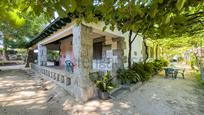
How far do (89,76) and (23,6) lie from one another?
415 centimetres

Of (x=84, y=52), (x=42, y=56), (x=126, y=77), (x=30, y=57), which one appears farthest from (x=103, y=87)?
(x=30, y=57)

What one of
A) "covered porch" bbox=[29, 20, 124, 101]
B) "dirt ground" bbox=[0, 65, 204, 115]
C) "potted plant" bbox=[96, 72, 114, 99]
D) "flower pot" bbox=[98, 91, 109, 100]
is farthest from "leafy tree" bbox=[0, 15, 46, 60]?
"flower pot" bbox=[98, 91, 109, 100]

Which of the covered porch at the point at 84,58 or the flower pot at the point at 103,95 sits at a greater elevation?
the covered porch at the point at 84,58

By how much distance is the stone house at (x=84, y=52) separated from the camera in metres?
5.79

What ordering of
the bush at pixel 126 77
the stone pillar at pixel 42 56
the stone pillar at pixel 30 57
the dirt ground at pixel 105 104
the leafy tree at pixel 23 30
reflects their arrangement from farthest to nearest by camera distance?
the stone pillar at pixel 30 57, the leafy tree at pixel 23 30, the stone pillar at pixel 42 56, the bush at pixel 126 77, the dirt ground at pixel 105 104

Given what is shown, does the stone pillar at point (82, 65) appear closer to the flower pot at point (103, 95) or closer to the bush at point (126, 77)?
the flower pot at point (103, 95)

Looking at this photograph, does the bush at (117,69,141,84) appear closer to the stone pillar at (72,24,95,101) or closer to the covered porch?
the covered porch

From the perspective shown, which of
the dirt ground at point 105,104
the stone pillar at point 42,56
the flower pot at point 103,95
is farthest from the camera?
the stone pillar at point 42,56

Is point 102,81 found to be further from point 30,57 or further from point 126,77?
point 30,57

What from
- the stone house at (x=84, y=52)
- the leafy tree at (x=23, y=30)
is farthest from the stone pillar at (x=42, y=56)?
the leafy tree at (x=23, y=30)

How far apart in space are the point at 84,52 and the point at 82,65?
0.47 m

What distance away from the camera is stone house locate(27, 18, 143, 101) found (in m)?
5.79

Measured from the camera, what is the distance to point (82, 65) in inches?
227

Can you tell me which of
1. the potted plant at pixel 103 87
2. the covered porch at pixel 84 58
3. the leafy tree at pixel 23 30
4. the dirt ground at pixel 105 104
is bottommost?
the dirt ground at pixel 105 104
